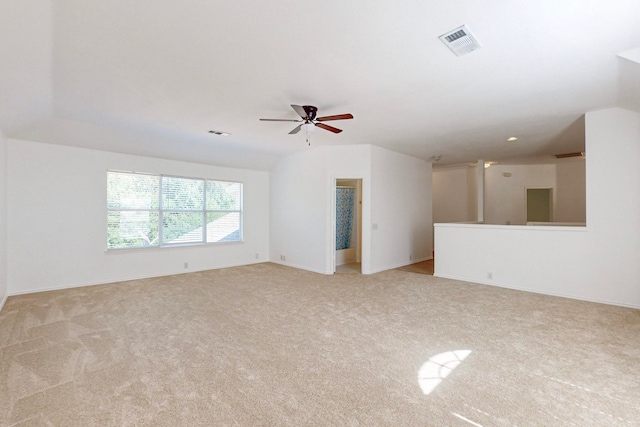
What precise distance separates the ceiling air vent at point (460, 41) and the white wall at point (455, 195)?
740 cm

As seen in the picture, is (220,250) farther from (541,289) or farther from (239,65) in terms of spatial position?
(541,289)

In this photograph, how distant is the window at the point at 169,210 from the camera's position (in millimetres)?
5484

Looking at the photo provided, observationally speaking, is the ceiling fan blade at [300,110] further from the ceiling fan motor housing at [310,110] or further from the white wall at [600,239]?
the white wall at [600,239]

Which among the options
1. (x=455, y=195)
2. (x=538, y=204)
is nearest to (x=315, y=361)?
(x=455, y=195)

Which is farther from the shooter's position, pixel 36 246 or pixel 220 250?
pixel 220 250

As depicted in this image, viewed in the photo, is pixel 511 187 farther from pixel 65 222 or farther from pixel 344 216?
pixel 65 222

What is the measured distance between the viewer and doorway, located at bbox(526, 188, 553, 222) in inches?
353

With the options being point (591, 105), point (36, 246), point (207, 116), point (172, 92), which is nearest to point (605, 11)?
point (591, 105)

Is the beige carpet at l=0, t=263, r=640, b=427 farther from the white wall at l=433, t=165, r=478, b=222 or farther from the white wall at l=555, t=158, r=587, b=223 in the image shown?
the white wall at l=555, t=158, r=587, b=223

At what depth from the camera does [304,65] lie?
265 centimetres

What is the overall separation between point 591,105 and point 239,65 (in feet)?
14.6

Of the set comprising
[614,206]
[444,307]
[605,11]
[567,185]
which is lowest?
[444,307]

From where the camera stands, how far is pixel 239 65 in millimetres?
2652

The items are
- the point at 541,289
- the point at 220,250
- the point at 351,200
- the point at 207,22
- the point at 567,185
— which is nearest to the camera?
the point at 207,22
